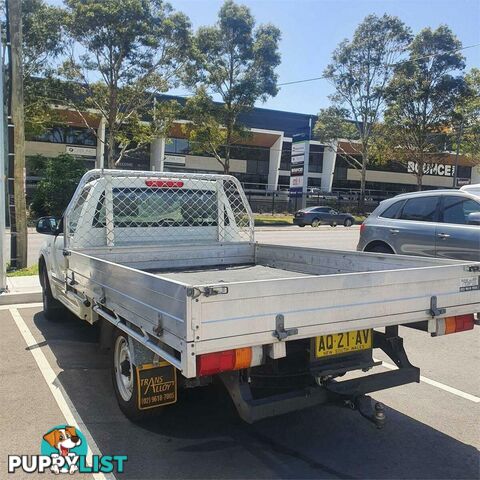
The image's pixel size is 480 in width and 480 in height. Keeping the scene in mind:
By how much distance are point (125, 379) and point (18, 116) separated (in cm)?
835

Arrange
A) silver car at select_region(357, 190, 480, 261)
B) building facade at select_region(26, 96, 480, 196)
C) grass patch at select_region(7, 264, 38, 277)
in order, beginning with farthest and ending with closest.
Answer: building facade at select_region(26, 96, 480, 196), grass patch at select_region(7, 264, 38, 277), silver car at select_region(357, 190, 480, 261)

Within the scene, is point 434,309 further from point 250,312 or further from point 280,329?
point 250,312

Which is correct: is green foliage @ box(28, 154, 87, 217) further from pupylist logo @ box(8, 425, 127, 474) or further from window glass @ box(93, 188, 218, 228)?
pupylist logo @ box(8, 425, 127, 474)

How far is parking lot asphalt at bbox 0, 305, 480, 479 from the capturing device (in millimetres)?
3260

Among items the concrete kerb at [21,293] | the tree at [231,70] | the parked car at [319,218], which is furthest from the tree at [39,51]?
the concrete kerb at [21,293]

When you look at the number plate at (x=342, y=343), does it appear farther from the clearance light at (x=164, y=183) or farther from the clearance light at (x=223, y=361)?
the clearance light at (x=164, y=183)

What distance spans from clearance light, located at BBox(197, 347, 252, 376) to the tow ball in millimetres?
1031

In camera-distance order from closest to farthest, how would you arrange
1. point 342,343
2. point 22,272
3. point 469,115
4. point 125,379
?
point 342,343, point 125,379, point 22,272, point 469,115

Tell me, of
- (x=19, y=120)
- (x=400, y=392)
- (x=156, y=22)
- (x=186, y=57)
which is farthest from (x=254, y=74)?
(x=400, y=392)

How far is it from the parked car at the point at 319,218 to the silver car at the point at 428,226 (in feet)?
80.4

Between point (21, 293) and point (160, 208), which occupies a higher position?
point (160, 208)

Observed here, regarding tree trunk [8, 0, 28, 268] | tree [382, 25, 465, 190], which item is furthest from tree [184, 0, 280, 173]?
tree trunk [8, 0, 28, 268]

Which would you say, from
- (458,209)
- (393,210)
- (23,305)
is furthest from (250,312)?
(393,210)

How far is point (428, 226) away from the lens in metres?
8.12
